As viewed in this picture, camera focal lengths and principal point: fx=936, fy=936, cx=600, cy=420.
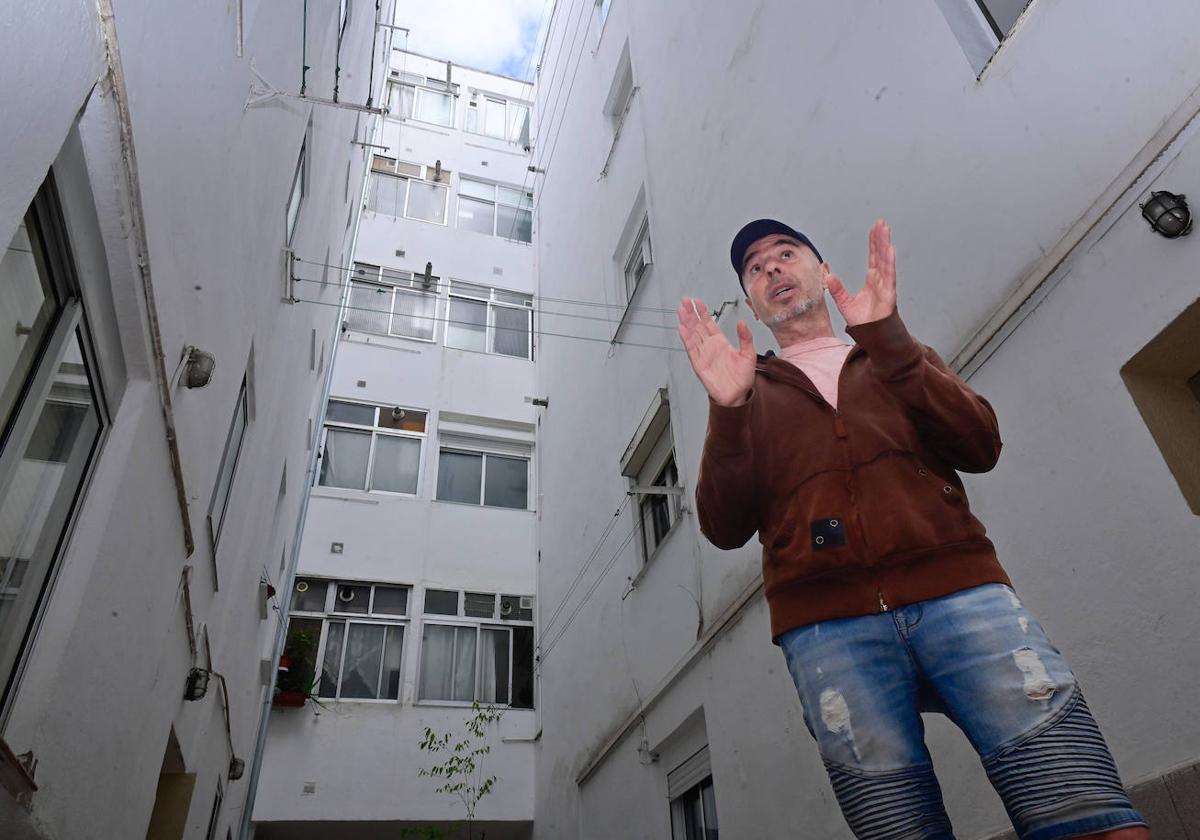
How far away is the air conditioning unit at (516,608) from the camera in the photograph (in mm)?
15172

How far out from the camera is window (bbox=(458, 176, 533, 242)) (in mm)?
20344

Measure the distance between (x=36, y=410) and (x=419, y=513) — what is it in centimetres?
1249

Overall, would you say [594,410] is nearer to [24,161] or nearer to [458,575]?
[458,575]

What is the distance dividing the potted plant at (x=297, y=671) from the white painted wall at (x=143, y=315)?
4.62 meters

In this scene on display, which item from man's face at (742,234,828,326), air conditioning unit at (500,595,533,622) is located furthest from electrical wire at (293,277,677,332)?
man's face at (742,234,828,326)

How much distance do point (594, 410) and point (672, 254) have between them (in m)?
2.93

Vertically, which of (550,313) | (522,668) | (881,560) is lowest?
(881,560)

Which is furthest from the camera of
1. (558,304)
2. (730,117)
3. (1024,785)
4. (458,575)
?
(458,575)

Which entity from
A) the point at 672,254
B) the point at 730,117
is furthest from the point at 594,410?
the point at 730,117

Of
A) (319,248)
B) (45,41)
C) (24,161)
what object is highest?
(319,248)

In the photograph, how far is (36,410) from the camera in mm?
3283

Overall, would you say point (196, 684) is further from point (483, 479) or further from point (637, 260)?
point (483, 479)

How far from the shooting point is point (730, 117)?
7945mm

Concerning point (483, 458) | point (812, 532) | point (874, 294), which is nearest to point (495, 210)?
→ point (483, 458)
